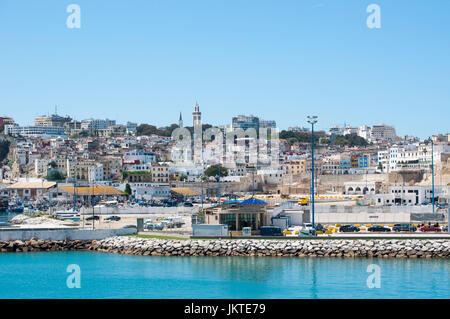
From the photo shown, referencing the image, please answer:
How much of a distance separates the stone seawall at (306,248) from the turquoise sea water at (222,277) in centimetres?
46

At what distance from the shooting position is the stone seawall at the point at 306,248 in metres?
22.9

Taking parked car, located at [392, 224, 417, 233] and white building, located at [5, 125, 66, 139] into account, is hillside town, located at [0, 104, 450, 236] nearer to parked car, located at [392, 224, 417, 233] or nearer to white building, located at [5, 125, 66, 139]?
white building, located at [5, 125, 66, 139]

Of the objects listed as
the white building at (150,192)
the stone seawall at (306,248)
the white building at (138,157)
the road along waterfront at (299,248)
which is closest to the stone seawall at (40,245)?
the road along waterfront at (299,248)

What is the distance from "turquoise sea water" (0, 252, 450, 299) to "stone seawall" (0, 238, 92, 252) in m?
1.93

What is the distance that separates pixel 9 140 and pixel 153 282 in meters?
93.8

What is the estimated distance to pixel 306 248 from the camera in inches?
915

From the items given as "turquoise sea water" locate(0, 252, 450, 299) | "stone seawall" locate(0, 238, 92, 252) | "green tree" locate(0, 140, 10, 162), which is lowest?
"turquoise sea water" locate(0, 252, 450, 299)

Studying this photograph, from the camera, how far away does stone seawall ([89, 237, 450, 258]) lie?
75.0ft

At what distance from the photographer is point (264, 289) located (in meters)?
18.1

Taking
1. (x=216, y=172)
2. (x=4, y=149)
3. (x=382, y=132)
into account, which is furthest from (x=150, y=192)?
(x=382, y=132)

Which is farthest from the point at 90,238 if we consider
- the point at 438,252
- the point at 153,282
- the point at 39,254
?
the point at 438,252

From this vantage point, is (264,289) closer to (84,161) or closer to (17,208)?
(17,208)

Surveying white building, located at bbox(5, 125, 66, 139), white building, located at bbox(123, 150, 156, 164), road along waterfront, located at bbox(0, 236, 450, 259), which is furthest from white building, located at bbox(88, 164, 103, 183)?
road along waterfront, located at bbox(0, 236, 450, 259)

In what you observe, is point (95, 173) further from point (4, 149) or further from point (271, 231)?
point (271, 231)
